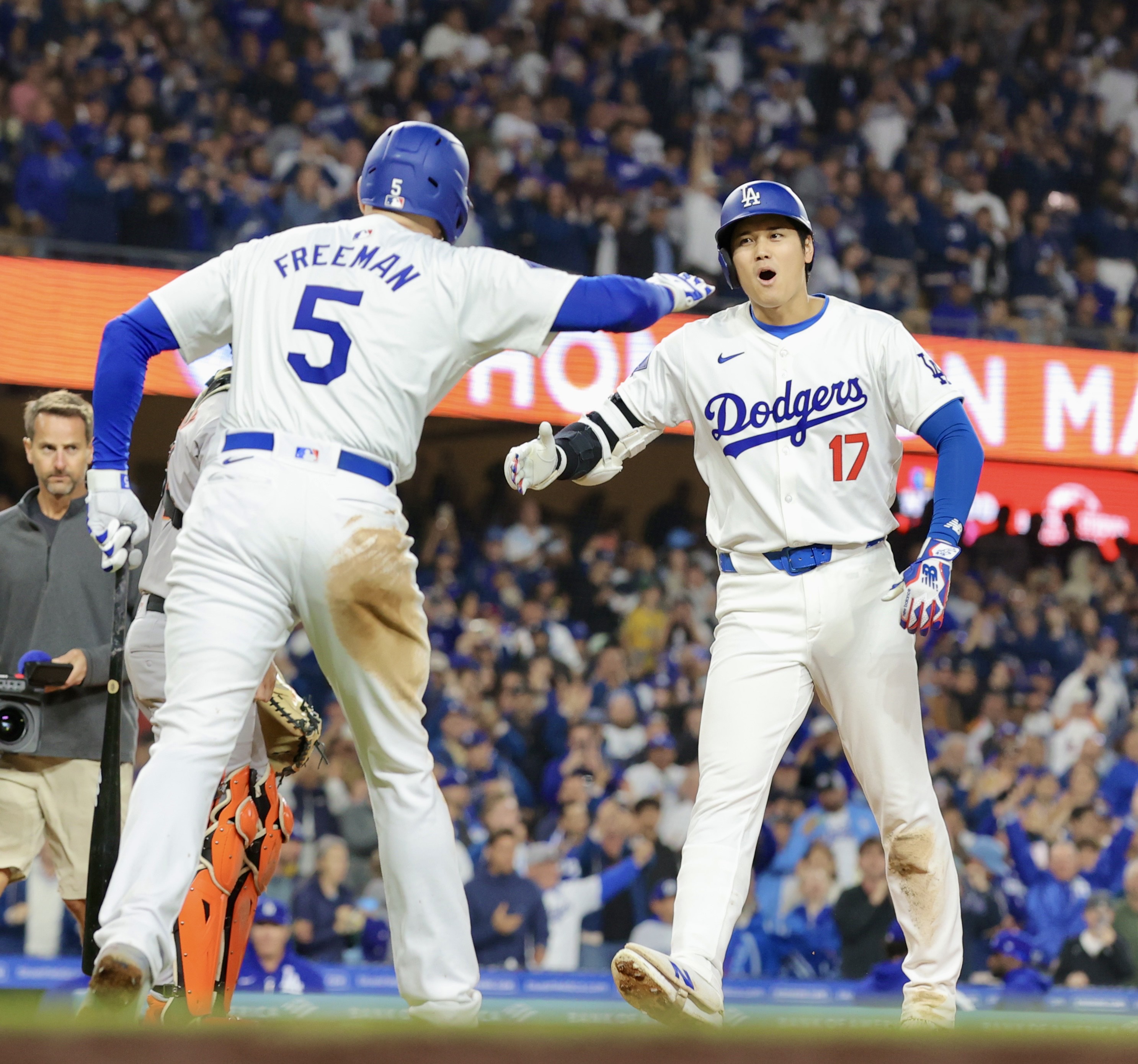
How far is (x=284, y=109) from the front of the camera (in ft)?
38.7

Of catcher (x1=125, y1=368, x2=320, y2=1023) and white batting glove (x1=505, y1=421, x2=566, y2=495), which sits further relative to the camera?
white batting glove (x1=505, y1=421, x2=566, y2=495)

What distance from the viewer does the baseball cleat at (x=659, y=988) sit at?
358 centimetres

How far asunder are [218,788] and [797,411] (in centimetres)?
191

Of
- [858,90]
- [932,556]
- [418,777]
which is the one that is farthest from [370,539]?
[858,90]

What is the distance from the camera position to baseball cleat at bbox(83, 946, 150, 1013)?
295cm

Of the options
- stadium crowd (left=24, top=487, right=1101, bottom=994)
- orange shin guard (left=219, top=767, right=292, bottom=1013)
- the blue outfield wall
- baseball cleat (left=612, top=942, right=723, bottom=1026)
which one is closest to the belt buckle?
baseball cleat (left=612, top=942, right=723, bottom=1026)

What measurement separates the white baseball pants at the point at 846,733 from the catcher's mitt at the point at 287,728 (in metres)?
1.16

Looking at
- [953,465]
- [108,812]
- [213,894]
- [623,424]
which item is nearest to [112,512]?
[108,812]

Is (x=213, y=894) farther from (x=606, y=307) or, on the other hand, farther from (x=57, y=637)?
(x=606, y=307)

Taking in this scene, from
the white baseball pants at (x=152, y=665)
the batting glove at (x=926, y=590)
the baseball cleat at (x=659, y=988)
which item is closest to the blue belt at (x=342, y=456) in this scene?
the white baseball pants at (x=152, y=665)

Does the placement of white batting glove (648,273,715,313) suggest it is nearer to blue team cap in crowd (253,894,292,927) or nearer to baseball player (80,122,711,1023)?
baseball player (80,122,711,1023)

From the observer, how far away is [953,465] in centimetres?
423

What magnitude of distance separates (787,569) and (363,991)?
15.0 feet

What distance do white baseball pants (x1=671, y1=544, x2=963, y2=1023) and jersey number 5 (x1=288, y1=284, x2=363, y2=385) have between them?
1.38m
